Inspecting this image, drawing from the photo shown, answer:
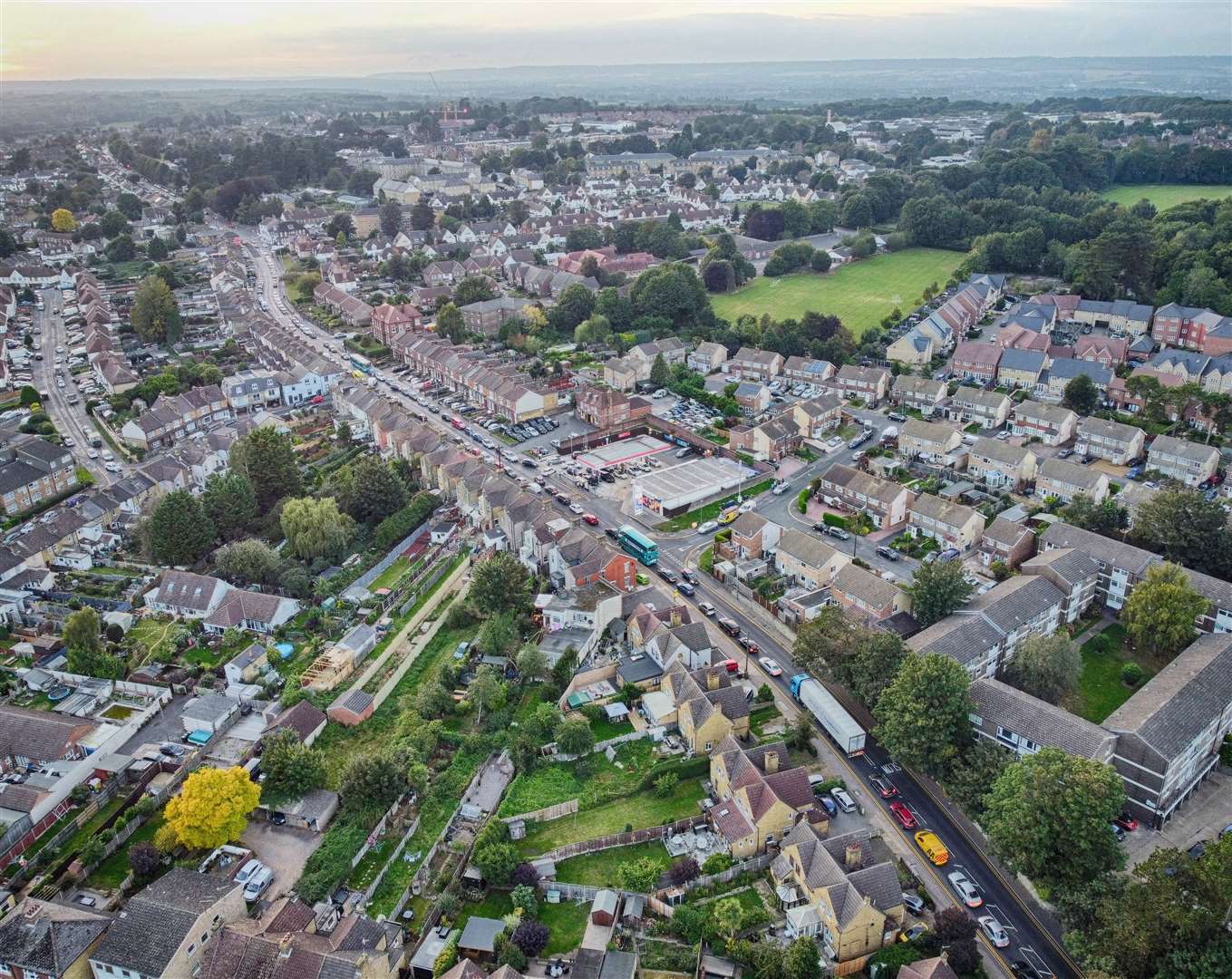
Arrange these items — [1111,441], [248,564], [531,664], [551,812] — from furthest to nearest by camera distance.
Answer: [1111,441]
[248,564]
[531,664]
[551,812]

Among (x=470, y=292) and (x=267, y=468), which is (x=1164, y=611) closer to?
(x=267, y=468)

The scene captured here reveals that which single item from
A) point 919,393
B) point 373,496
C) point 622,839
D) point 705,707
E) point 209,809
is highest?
point 209,809

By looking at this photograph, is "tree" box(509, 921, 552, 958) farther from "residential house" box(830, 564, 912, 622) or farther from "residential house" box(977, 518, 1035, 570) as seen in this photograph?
"residential house" box(977, 518, 1035, 570)

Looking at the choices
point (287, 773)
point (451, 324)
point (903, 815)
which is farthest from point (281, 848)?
point (451, 324)

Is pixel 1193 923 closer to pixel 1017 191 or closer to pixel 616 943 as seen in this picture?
pixel 616 943

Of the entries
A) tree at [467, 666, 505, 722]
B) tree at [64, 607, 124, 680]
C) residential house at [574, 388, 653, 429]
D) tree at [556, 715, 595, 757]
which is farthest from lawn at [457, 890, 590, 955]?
residential house at [574, 388, 653, 429]

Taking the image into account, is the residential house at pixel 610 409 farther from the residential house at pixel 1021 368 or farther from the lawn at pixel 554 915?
the lawn at pixel 554 915
